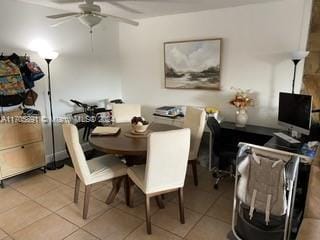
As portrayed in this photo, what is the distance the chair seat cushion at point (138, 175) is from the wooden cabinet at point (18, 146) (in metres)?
1.58

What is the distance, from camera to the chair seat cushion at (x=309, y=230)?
153cm

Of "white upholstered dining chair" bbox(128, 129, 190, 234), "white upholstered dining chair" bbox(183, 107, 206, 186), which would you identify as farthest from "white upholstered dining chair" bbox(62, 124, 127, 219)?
"white upholstered dining chair" bbox(183, 107, 206, 186)

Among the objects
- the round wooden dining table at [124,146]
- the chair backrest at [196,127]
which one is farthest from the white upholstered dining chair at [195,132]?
the round wooden dining table at [124,146]

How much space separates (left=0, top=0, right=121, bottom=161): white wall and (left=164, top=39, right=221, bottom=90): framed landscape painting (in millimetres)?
1146

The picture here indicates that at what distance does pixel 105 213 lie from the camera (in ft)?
8.37

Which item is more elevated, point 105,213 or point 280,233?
point 280,233

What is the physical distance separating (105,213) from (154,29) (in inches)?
124

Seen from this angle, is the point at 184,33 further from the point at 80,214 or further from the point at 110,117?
the point at 80,214

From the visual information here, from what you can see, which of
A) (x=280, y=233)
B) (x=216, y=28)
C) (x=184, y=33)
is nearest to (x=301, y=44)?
(x=216, y=28)

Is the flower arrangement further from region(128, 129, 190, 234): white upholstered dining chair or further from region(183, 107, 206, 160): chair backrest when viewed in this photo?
region(128, 129, 190, 234): white upholstered dining chair

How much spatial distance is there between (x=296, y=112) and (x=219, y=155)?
102cm

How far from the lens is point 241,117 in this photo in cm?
340

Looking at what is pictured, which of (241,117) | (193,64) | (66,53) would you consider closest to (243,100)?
(241,117)

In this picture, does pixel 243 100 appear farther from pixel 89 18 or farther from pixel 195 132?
pixel 89 18
